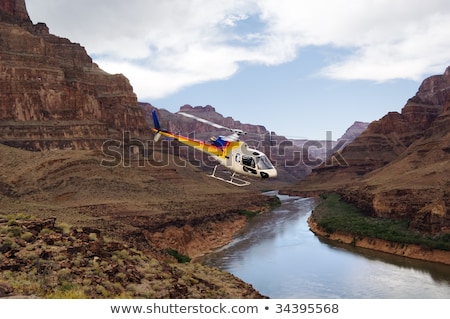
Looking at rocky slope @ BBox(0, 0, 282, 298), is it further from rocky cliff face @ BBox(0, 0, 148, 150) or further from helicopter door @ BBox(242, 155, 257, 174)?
helicopter door @ BBox(242, 155, 257, 174)

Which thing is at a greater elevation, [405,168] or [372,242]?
[405,168]

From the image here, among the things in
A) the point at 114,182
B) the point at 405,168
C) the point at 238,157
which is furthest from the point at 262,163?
the point at 405,168

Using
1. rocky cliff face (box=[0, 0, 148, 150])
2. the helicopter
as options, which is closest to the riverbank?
the helicopter

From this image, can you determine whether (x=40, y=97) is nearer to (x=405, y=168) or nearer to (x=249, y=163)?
(x=405, y=168)

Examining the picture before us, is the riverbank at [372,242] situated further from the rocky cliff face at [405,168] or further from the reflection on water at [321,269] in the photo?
the rocky cliff face at [405,168]

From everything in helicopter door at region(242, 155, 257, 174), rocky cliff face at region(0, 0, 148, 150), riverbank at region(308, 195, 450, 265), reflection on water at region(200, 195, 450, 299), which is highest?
rocky cliff face at region(0, 0, 148, 150)

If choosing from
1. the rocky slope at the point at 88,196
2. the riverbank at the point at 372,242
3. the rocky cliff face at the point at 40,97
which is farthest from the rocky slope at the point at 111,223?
the rocky cliff face at the point at 40,97
